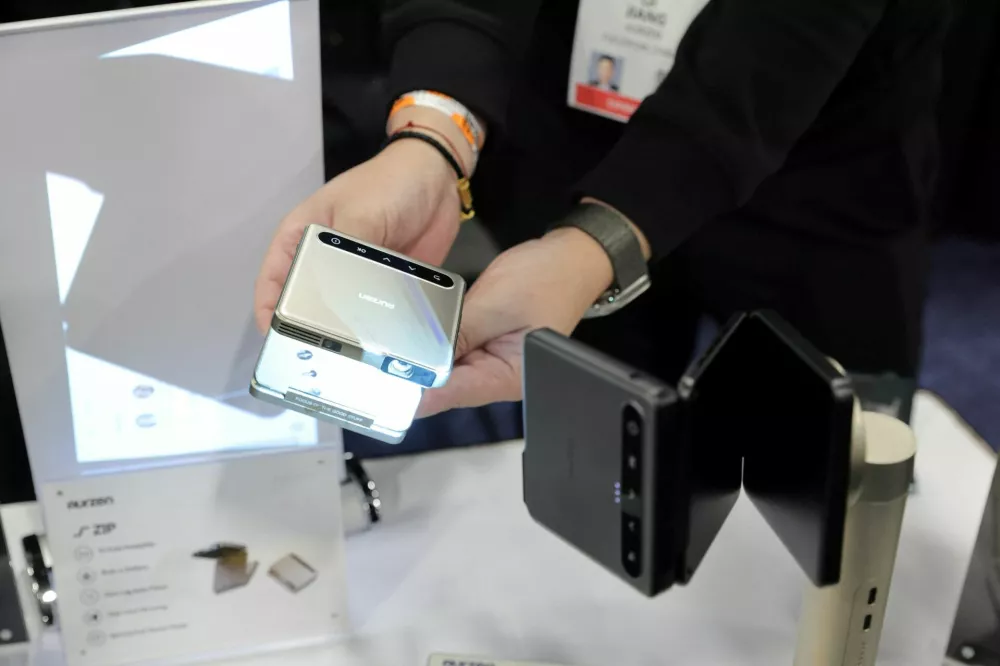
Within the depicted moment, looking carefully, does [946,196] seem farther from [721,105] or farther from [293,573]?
[293,573]

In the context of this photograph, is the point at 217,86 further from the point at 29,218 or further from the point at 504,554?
the point at 504,554

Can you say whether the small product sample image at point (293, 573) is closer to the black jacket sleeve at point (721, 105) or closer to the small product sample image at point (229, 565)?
the small product sample image at point (229, 565)

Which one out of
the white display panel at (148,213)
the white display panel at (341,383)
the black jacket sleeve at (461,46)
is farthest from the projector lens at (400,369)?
the black jacket sleeve at (461,46)

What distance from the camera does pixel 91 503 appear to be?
625 mm

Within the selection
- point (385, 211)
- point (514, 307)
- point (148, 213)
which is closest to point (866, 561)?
point (514, 307)

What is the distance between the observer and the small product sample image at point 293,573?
2.18ft

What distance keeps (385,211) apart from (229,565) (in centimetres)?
28

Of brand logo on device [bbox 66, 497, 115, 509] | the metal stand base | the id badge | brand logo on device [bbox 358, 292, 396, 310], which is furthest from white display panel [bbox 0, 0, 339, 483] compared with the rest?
the metal stand base

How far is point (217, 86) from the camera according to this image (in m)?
0.56

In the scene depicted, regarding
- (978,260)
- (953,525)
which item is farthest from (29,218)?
(978,260)

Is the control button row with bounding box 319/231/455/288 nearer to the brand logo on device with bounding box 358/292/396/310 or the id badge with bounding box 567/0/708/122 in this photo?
the brand logo on device with bounding box 358/292/396/310

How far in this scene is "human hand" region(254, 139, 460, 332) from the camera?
59 centimetres

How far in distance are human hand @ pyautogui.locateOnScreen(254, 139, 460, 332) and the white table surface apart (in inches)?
9.4

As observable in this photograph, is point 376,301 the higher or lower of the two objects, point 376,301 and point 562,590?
the higher
